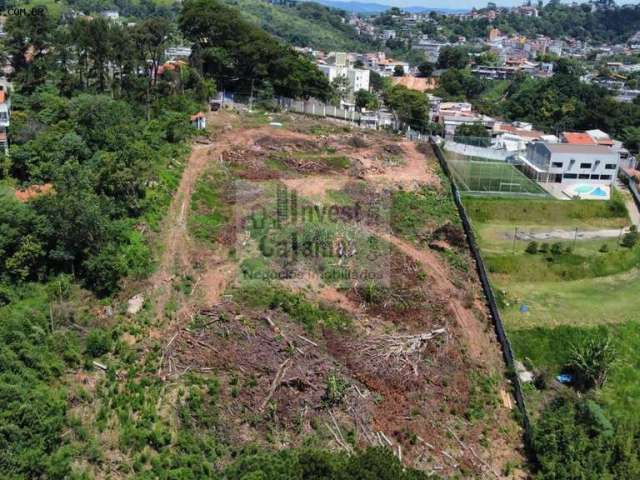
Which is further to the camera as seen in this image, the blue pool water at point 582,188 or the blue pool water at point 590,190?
the blue pool water at point 582,188

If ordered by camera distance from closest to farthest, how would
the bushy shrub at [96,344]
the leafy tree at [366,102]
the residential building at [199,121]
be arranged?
the bushy shrub at [96,344] → the residential building at [199,121] → the leafy tree at [366,102]

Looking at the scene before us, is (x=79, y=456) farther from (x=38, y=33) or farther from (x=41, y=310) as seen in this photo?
(x=38, y=33)

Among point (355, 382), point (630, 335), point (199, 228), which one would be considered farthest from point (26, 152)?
point (630, 335)

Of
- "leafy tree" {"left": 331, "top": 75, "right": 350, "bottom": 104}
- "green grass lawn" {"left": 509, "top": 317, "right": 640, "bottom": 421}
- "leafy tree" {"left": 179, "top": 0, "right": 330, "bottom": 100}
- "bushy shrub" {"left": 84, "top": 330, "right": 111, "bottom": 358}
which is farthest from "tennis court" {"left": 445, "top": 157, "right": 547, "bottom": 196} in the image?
"leafy tree" {"left": 331, "top": 75, "right": 350, "bottom": 104}

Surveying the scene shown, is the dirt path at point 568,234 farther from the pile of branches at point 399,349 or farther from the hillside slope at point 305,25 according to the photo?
the hillside slope at point 305,25

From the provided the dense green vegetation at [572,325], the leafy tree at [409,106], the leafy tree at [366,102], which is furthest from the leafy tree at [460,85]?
the dense green vegetation at [572,325]

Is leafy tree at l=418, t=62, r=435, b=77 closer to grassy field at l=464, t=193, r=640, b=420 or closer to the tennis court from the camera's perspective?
the tennis court

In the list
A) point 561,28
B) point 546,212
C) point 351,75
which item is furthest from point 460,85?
point 561,28

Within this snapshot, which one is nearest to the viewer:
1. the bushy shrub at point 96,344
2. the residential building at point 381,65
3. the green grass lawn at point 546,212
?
the bushy shrub at point 96,344

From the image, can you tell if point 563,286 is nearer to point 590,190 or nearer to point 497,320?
point 497,320
